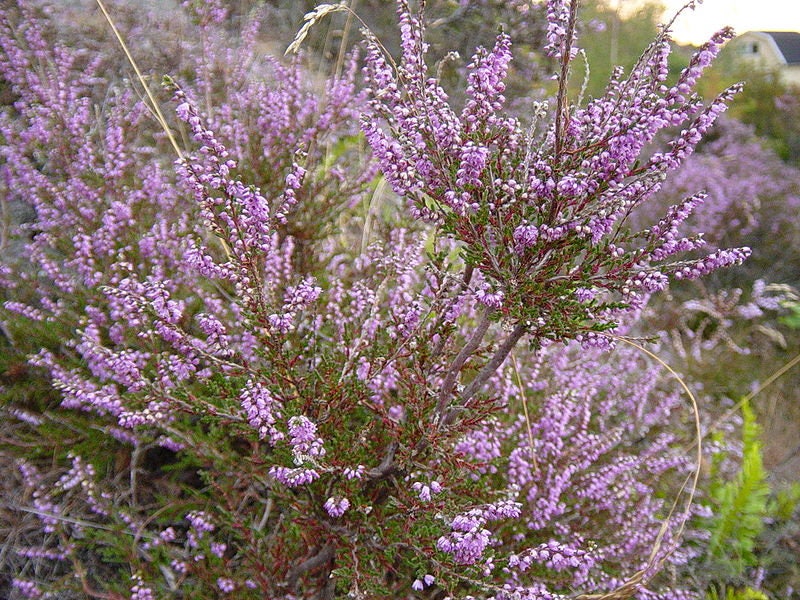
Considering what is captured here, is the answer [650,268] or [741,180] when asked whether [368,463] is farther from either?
[741,180]

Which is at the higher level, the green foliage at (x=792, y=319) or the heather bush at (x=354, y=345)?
the heather bush at (x=354, y=345)

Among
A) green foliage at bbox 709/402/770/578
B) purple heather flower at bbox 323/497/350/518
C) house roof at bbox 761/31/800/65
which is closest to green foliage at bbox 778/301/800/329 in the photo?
house roof at bbox 761/31/800/65

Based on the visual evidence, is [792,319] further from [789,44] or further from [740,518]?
[740,518]

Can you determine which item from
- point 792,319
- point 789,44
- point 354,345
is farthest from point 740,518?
point 789,44

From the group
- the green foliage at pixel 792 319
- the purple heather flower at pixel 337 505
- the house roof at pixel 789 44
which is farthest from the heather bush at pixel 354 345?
the house roof at pixel 789 44

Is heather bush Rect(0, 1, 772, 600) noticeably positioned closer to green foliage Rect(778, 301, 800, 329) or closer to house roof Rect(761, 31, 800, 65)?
green foliage Rect(778, 301, 800, 329)

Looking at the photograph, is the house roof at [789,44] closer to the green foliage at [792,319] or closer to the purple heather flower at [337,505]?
the green foliage at [792,319]
